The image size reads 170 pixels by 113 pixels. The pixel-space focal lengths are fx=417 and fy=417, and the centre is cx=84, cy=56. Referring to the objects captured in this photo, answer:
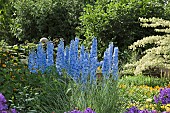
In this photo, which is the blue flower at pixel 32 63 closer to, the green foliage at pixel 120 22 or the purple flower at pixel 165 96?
the purple flower at pixel 165 96

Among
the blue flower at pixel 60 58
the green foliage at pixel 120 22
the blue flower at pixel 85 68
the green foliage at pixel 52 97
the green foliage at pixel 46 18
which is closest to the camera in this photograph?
the green foliage at pixel 52 97

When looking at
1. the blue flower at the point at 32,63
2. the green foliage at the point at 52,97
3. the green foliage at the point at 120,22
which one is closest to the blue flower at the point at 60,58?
the green foliage at the point at 52,97

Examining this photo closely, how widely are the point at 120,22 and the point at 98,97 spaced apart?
652cm

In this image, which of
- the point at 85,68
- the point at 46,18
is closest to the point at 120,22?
the point at 46,18

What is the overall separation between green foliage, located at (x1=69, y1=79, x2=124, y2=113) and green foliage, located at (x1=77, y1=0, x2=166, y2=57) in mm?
6042

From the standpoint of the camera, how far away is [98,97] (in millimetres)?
4305

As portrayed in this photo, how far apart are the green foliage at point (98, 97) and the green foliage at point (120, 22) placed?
6.04 metres

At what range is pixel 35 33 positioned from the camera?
13.0 meters

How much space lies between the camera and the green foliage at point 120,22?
10.6m

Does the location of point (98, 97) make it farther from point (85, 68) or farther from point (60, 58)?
point (60, 58)

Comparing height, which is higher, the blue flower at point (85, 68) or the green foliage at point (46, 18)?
the green foliage at point (46, 18)

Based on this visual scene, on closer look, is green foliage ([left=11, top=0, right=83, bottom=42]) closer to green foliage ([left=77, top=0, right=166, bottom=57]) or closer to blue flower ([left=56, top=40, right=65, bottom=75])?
green foliage ([left=77, top=0, right=166, bottom=57])

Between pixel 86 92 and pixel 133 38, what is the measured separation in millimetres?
6263

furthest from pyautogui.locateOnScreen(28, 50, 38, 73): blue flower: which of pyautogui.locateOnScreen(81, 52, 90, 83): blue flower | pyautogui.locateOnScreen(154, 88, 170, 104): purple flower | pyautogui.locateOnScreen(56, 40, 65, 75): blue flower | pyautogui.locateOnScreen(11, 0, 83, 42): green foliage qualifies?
pyautogui.locateOnScreen(11, 0, 83, 42): green foliage
